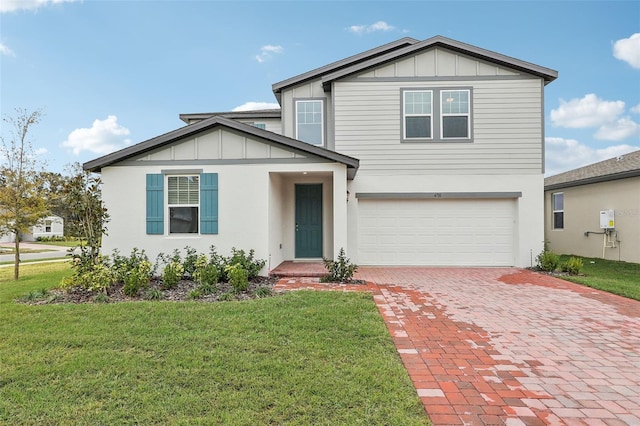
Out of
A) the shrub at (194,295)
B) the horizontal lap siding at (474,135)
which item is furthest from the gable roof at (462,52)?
the shrub at (194,295)

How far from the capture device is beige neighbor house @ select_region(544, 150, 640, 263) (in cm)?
1130

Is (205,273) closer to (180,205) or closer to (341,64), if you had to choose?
(180,205)

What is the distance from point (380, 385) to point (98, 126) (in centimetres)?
3048

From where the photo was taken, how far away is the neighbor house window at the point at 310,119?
11.0 m

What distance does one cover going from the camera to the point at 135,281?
653 centimetres

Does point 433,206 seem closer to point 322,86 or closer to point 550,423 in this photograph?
point 322,86

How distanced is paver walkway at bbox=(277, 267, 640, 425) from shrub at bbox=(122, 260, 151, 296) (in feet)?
9.24

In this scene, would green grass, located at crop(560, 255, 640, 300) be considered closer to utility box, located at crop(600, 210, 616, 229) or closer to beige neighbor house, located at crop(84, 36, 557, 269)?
utility box, located at crop(600, 210, 616, 229)

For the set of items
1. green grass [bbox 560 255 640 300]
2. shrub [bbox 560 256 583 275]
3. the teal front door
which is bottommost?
green grass [bbox 560 255 640 300]

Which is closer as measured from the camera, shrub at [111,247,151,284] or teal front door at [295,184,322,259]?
shrub at [111,247,151,284]

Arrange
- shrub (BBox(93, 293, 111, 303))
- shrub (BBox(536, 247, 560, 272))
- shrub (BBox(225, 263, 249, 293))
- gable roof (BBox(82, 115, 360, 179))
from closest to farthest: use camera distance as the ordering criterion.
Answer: shrub (BBox(93, 293, 111, 303)) → shrub (BBox(225, 263, 249, 293)) → gable roof (BBox(82, 115, 360, 179)) → shrub (BBox(536, 247, 560, 272))

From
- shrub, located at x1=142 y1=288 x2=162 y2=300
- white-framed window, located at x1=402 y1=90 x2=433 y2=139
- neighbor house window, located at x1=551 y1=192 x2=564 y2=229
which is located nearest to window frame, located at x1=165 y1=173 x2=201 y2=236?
shrub, located at x1=142 y1=288 x2=162 y2=300

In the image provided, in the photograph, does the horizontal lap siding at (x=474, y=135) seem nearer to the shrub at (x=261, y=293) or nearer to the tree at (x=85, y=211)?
the shrub at (x=261, y=293)

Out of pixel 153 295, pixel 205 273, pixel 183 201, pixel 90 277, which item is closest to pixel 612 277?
pixel 205 273
